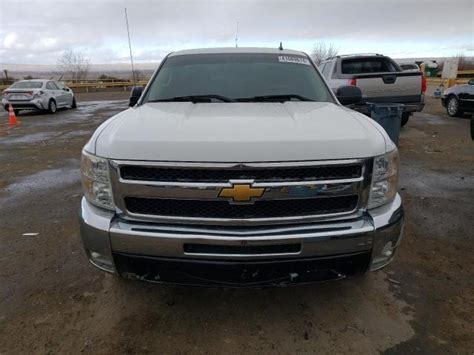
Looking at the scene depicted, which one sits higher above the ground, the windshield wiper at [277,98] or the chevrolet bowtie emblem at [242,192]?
the windshield wiper at [277,98]

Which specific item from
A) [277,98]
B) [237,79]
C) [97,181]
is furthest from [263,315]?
[237,79]

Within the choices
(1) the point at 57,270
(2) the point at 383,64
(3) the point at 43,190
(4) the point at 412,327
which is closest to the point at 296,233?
(4) the point at 412,327

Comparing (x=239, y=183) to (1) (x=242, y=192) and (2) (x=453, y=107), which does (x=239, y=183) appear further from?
(2) (x=453, y=107)

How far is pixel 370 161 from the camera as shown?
96.7 inches

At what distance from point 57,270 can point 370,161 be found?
2.78 metres

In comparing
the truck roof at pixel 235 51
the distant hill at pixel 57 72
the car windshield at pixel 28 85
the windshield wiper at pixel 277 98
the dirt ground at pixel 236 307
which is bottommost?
the distant hill at pixel 57 72

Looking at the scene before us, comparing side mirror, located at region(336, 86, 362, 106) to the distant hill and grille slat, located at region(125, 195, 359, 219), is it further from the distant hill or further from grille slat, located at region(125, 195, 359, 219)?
the distant hill

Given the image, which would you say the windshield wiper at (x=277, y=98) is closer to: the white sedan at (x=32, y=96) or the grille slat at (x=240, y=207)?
the grille slat at (x=240, y=207)

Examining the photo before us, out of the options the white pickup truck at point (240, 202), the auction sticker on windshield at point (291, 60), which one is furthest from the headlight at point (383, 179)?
the auction sticker on windshield at point (291, 60)

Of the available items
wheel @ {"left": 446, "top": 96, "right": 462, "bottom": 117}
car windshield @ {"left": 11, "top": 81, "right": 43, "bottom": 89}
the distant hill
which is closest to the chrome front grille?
wheel @ {"left": 446, "top": 96, "right": 462, "bottom": 117}

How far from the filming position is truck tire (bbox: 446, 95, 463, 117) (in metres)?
12.9

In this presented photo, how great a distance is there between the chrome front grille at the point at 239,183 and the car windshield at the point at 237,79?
4.50ft

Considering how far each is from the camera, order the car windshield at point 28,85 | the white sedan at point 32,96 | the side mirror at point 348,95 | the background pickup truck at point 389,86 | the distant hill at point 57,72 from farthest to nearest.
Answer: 1. the distant hill at point 57,72
2. the car windshield at point 28,85
3. the white sedan at point 32,96
4. the background pickup truck at point 389,86
5. the side mirror at point 348,95

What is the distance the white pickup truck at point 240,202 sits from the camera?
2359 mm
